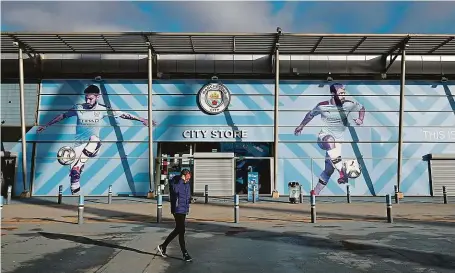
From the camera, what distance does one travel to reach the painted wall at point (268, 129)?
2545 cm

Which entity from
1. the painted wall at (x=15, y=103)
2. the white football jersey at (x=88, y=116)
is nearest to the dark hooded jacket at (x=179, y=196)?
the white football jersey at (x=88, y=116)

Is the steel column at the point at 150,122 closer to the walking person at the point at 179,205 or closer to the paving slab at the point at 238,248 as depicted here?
the paving slab at the point at 238,248

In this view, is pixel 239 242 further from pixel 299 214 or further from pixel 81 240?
pixel 299 214

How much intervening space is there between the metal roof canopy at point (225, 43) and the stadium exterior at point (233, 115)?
198 mm

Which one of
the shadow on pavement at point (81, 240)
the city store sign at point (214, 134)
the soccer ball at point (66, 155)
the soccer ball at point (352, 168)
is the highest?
the city store sign at point (214, 134)

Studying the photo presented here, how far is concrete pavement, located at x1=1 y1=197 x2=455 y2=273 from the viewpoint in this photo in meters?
7.34

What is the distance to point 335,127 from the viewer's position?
85.4 ft

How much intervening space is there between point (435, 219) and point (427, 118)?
530 inches

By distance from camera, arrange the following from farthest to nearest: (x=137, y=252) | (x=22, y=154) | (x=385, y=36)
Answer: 1. (x=22, y=154)
2. (x=385, y=36)
3. (x=137, y=252)

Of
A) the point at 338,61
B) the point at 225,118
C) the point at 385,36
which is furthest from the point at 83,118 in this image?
the point at 385,36

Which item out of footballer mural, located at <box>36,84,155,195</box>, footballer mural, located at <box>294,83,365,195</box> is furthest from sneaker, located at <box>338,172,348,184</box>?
footballer mural, located at <box>36,84,155,195</box>

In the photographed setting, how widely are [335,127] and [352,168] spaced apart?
2746 millimetres

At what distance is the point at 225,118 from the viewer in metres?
25.9

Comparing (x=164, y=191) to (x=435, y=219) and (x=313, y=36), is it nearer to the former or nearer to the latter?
(x=313, y=36)
